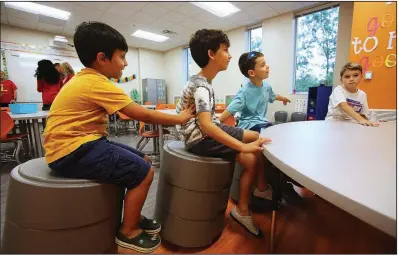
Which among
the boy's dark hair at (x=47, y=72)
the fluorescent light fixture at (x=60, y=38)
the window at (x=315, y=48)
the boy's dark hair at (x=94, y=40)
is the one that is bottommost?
the boy's dark hair at (x=94, y=40)

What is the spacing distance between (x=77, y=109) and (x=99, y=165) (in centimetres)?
27

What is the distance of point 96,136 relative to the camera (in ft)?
3.03

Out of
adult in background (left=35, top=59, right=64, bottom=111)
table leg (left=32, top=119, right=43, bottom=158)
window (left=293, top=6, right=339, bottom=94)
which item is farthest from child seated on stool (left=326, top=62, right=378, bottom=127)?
adult in background (left=35, top=59, right=64, bottom=111)

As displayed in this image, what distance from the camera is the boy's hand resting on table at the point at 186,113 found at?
40.2 inches

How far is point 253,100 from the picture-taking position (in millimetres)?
1713

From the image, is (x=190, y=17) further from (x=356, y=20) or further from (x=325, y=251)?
(x=325, y=251)

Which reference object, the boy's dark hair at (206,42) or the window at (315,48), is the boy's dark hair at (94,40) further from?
the window at (315,48)

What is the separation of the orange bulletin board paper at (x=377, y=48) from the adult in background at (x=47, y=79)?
446 centimetres

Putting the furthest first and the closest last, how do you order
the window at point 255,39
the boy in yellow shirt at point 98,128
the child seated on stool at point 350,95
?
the window at point 255,39, the child seated on stool at point 350,95, the boy in yellow shirt at point 98,128

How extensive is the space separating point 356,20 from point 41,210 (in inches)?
144

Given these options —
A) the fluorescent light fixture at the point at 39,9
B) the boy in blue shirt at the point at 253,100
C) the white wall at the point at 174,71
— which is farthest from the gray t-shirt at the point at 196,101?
the white wall at the point at 174,71

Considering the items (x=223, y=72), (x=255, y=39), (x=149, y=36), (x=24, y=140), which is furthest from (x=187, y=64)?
(x=24, y=140)

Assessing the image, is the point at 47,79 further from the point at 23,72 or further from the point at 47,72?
the point at 23,72

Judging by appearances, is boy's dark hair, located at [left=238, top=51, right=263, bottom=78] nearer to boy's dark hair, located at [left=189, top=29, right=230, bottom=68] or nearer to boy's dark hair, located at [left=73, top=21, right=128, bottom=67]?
boy's dark hair, located at [left=189, top=29, right=230, bottom=68]
